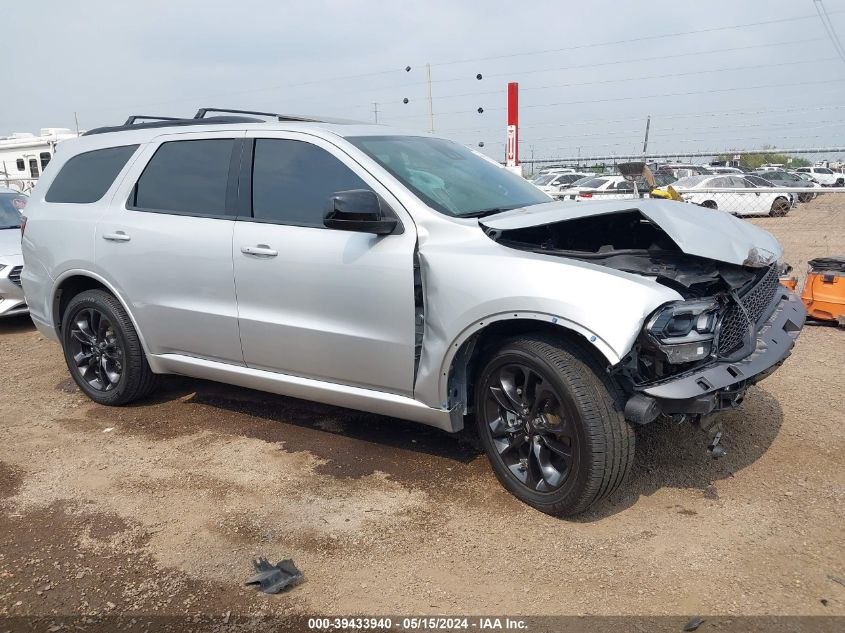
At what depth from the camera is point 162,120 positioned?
197 inches

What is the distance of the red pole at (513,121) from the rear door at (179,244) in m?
11.6

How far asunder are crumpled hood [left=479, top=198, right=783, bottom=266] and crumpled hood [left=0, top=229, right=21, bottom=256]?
640cm

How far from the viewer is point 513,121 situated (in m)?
15.3

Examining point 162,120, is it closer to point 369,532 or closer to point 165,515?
point 165,515

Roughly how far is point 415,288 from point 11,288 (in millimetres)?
6027

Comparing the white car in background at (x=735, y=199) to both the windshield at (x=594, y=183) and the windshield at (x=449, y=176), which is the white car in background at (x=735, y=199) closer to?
the windshield at (x=594, y=183)

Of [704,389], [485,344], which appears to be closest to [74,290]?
[485,344]

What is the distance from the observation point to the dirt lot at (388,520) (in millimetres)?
2773

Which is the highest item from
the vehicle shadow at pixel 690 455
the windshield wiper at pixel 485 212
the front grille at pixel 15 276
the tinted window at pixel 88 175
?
the tinted window at pixel 88 175

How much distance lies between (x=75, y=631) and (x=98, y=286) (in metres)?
2.85

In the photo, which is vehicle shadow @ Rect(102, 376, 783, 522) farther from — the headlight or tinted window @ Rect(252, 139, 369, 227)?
tinted window @ Rect(252, 139, 369, 227)

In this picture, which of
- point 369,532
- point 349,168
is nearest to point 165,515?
point 369,532

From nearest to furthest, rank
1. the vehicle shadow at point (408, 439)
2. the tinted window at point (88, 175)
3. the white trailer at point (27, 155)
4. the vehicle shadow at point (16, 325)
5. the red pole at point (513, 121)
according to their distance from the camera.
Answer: the vehicle shadow at point (408, 439)
the tinted window at point (88, 175)
the vehicle shadow at point (16, 325)
the red pole at point (513, 121)
the white trailer at point (27, 155)

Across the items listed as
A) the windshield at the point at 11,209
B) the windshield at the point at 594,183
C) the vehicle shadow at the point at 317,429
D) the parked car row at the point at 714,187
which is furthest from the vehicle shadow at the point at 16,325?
the windshield at the point at 594,183
